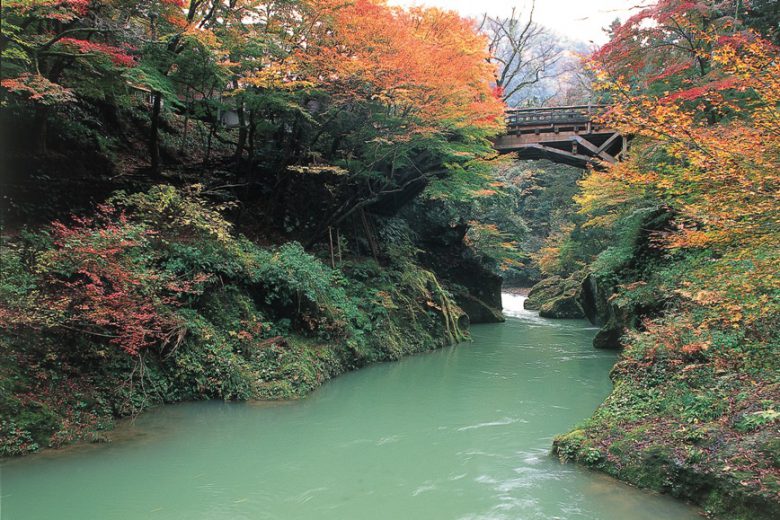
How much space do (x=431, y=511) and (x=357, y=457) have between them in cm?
164

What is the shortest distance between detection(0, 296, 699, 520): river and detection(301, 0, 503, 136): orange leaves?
686 cm

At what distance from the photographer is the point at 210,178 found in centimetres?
1369

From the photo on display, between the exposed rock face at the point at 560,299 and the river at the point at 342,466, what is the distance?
14.5 metres

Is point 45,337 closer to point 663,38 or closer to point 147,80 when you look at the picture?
point 147,80

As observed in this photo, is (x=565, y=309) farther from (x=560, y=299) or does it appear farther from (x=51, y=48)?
(x=51, y=48)

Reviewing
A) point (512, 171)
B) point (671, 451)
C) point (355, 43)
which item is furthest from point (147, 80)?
point (512, 171)

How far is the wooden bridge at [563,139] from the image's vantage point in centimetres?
1953

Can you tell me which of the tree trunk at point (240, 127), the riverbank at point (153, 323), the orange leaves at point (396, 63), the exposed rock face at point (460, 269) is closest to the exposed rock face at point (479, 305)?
the exposed rock face at point (460, 269)

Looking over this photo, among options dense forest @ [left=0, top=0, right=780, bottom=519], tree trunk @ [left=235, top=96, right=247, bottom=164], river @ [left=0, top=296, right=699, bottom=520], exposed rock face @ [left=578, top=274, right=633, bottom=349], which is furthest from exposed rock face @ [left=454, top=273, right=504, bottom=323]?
river @ [left=0, top=296, right=699, bottom=520]

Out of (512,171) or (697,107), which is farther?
(512,171)

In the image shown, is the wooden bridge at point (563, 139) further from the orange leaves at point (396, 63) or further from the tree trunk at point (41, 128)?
the tree trunk at point (41, 128)

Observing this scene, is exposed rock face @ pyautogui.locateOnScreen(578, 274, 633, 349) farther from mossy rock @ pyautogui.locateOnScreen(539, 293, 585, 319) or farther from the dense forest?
mossy rock @ pyautogui.locateOnScreen(539, 293, 585, 319)

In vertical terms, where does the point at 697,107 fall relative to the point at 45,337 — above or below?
above

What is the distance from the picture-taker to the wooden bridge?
64.1 feet
